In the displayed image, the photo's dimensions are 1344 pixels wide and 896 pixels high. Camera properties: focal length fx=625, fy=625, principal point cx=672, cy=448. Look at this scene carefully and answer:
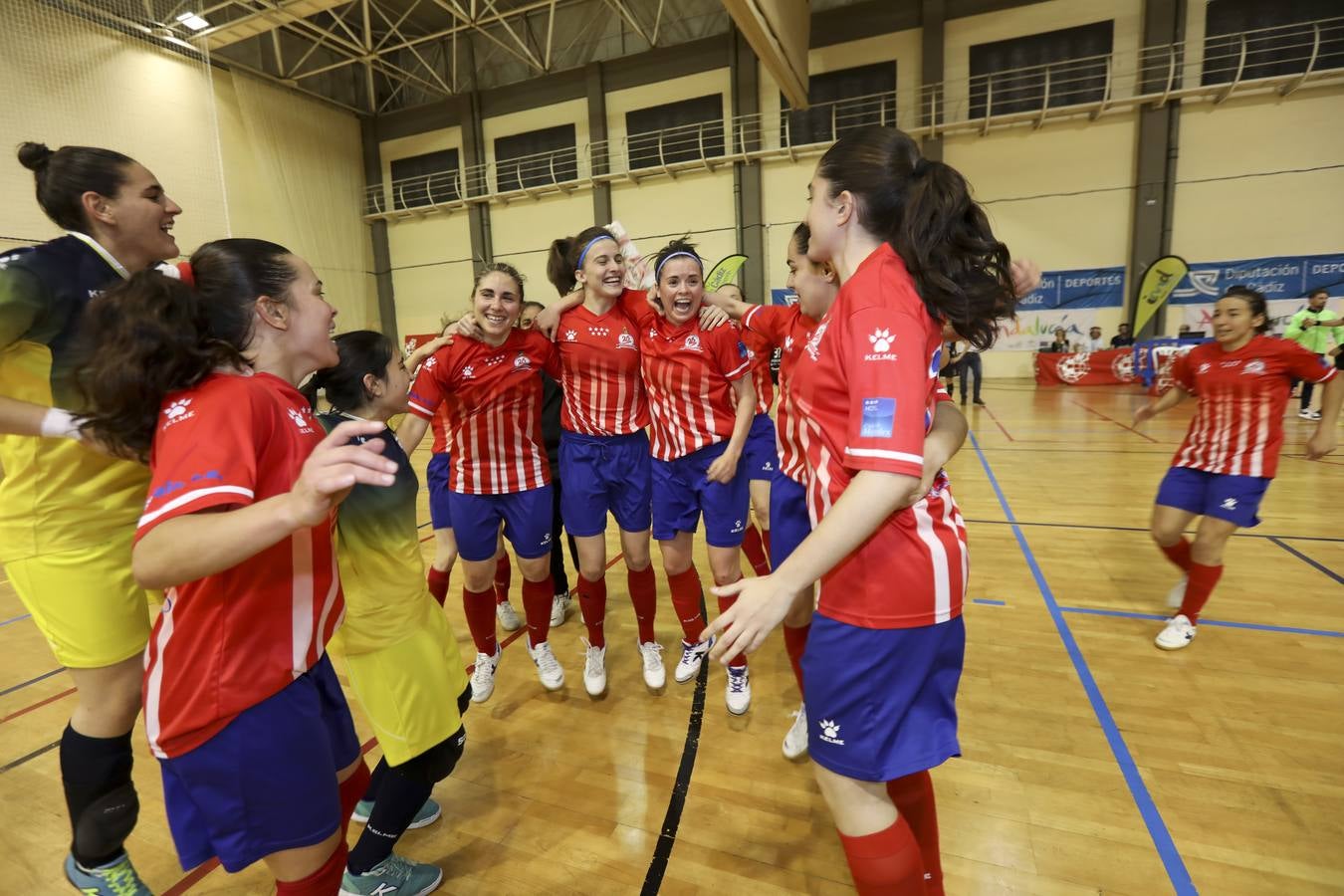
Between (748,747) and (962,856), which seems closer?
(962,856)

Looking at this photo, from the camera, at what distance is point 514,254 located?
728 inches

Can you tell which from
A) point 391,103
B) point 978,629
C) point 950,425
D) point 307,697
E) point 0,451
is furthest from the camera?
point 391,103

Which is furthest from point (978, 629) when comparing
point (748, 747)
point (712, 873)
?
point (712, 873)

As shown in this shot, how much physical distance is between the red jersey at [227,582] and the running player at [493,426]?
1655 mm

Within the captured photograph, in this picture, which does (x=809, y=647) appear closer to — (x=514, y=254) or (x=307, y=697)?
(x=307, y=697)

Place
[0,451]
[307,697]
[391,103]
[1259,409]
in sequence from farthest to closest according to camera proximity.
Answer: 1. [391,103]
2. [1259,409]
3. [0,451]
4. [307,697]

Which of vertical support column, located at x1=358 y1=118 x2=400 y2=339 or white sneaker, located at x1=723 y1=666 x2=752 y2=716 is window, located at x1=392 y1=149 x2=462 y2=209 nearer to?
vertical support column, located at x1=358 y1=118 x2=400 y2=339

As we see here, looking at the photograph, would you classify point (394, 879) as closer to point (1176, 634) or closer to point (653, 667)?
point (653, 667)

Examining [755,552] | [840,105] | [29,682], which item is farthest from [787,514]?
[840,105]

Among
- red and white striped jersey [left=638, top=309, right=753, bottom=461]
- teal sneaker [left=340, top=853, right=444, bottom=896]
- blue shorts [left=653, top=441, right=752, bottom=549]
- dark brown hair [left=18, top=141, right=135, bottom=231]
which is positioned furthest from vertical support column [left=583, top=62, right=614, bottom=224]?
teal sneaker [left=340, top=853, right=444, bottom=896]

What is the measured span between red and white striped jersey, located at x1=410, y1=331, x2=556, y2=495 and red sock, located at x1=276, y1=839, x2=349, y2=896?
1786 mm

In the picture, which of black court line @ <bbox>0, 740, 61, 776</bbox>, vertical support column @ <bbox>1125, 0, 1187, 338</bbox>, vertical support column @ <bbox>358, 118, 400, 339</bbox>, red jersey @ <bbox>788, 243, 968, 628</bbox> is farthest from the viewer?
vertical support column @ <bbox>358, 118, 400, 339</bbox>

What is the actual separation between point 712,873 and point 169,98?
16447 millimetres

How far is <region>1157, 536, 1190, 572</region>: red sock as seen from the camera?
357 centimetres
